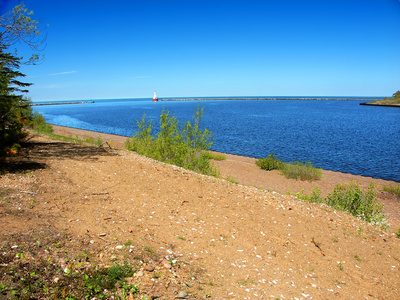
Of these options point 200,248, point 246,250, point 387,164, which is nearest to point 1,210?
point 200,248

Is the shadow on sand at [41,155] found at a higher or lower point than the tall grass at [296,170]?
higher

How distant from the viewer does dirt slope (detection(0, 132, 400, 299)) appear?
4871 millimetres

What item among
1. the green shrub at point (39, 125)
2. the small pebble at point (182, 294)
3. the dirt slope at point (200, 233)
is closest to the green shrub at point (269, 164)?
the dirt slope at point (200, 233)

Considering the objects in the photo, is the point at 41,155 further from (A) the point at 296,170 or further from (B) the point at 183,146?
(A) the point at 296,170

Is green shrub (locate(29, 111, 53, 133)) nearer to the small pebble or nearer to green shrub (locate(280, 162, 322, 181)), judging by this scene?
green shrub (locate(280, 162, 322, 181))

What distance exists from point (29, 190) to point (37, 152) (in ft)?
15.8

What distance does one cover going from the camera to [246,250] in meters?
6.02

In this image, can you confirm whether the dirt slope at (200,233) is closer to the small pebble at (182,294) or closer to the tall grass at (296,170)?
the small pebble at (182,294)

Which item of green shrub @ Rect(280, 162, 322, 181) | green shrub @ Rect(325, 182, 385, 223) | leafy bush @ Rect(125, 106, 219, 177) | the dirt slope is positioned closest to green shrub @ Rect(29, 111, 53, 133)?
leafy bush @ Rect(125, 106, 219, 177)

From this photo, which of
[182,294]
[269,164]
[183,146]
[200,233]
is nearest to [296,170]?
[269,164]

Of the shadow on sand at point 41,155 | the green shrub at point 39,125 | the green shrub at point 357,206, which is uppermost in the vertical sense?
the green shrub at point 39,125

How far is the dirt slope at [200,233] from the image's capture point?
4.87 m

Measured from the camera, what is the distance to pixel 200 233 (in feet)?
21.3

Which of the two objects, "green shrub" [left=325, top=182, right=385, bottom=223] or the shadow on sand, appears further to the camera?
"green shrub" [left=325, top=182, right=385, bottom=223]
